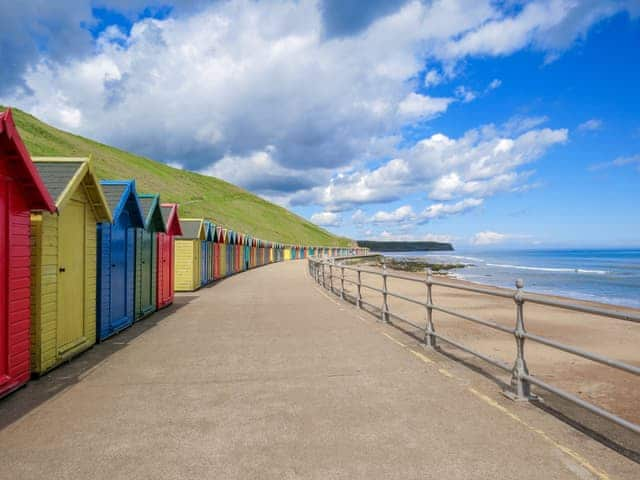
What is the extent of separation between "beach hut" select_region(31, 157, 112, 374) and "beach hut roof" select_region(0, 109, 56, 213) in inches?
19.8

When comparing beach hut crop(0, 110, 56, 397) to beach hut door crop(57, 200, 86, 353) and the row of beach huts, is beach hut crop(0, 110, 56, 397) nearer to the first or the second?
the row of beach huts

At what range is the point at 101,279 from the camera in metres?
9.18

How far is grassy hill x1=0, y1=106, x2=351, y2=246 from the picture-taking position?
90438 mm

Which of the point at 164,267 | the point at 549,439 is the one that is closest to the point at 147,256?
the point at 164,267

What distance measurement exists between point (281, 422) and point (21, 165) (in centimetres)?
428

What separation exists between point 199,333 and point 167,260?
19.2 ft

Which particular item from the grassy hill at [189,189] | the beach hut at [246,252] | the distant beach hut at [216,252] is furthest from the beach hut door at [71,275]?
the grassy hill at [189,189]

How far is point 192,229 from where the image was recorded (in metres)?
21.4

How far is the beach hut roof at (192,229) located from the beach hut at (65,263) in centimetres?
1183

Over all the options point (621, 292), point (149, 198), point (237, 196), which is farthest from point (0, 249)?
point (237, 196)

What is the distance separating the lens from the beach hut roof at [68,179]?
724cm

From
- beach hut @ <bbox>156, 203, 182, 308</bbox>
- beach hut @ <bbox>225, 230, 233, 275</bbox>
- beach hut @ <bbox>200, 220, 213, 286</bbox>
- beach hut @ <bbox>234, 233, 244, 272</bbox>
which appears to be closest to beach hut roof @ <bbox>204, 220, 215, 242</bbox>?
beach hut @ <bbox>200, 220, 213, 286</bbox>

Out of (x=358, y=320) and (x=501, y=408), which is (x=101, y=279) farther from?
(x=501, y=408)

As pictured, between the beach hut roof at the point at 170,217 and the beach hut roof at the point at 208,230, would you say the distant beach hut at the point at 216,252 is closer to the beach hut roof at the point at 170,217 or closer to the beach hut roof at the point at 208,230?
the beach hut roof at the point at 208,230
